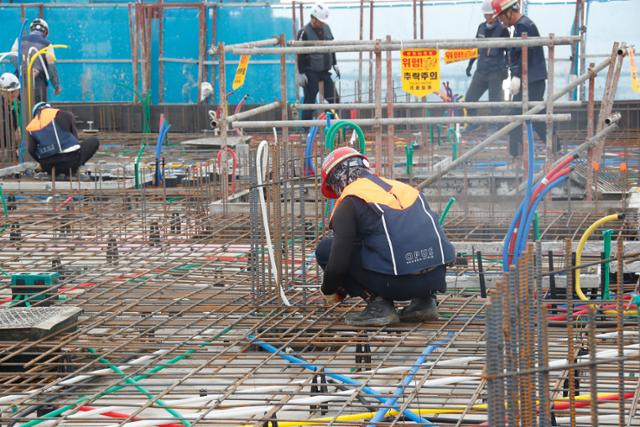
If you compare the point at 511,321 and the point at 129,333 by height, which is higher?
the point at 511,321

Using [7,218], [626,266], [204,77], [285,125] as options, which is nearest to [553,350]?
[626,266]

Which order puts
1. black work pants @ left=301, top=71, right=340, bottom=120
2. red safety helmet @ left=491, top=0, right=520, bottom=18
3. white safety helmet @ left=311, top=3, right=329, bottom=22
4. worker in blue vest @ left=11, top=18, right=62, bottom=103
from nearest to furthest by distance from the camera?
1. red safety helmet @ left=491, top=0, right=520, bottom=18
2. white safety helmet @ left=311, top=3, right=329, bottom=22
3. black work pants @ left=301, top=71, right=340, bottom=120
4. worker in blue vest @ left=11, top=18, right=62, bottom=103

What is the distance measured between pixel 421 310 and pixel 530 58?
590cm

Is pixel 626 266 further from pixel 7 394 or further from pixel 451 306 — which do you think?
pixel 7 394

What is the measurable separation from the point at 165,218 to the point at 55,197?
6.13 feet

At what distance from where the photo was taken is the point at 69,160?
13023 mm

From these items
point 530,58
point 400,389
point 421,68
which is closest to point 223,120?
point 421,68

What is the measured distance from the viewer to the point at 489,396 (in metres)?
3.83

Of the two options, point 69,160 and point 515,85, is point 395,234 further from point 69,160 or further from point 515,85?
point 69,160

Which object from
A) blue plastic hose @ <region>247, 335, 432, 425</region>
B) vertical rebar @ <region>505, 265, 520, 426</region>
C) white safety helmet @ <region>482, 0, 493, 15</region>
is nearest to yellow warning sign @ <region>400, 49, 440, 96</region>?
white safety helmet @ <region>482, 0, 493, 15</region>

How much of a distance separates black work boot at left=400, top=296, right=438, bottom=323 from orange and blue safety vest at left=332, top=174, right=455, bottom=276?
0.85ft

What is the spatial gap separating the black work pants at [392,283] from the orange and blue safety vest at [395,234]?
0.05 meters

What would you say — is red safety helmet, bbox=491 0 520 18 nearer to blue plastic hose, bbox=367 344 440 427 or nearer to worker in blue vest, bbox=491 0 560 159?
worker in blue vest, bbox=491 0 560 159

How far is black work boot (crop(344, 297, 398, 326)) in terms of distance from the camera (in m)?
6.47
